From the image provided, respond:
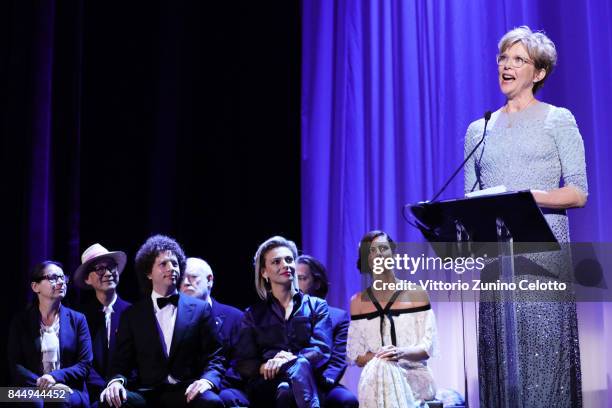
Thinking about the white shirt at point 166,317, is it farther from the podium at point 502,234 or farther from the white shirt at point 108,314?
the podium at point 502,234

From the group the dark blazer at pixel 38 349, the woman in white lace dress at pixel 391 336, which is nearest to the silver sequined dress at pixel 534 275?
the woman in white lace dress at pixel 391 336

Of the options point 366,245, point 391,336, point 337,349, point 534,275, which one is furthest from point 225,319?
point 534,275

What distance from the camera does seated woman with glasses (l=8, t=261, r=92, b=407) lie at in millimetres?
4239

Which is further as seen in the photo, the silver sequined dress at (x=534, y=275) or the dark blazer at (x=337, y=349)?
the dark blazer at (x=337, y=349)

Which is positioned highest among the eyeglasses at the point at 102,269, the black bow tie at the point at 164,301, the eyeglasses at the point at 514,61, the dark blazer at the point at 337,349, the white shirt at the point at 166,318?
the eyeglasses at the point at 514,61

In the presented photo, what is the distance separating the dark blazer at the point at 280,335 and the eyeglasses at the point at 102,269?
1086mm

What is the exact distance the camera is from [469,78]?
4773mm

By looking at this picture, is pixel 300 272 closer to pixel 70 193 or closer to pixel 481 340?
pixel 70 193

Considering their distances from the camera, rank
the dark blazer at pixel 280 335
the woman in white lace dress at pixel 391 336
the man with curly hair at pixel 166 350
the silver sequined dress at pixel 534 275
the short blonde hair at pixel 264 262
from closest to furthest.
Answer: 1. the silver sequined dress at pixel 534 275
2. the woman in white lace dress at pixel 391 336
3. the man with curly hair at pixel 166 350
4. the dark blazer at pixel 280 335
5. the short blonde hair at pixel 264 262

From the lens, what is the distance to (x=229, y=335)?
4.55m

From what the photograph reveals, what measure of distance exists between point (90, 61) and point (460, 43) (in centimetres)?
241

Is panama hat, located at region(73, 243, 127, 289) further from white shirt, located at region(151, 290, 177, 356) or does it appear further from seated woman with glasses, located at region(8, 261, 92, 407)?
white shirt, located at region(151, 290, 177, 356)

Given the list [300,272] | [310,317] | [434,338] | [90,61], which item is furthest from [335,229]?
[90,61]

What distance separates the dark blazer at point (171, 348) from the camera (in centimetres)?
398
